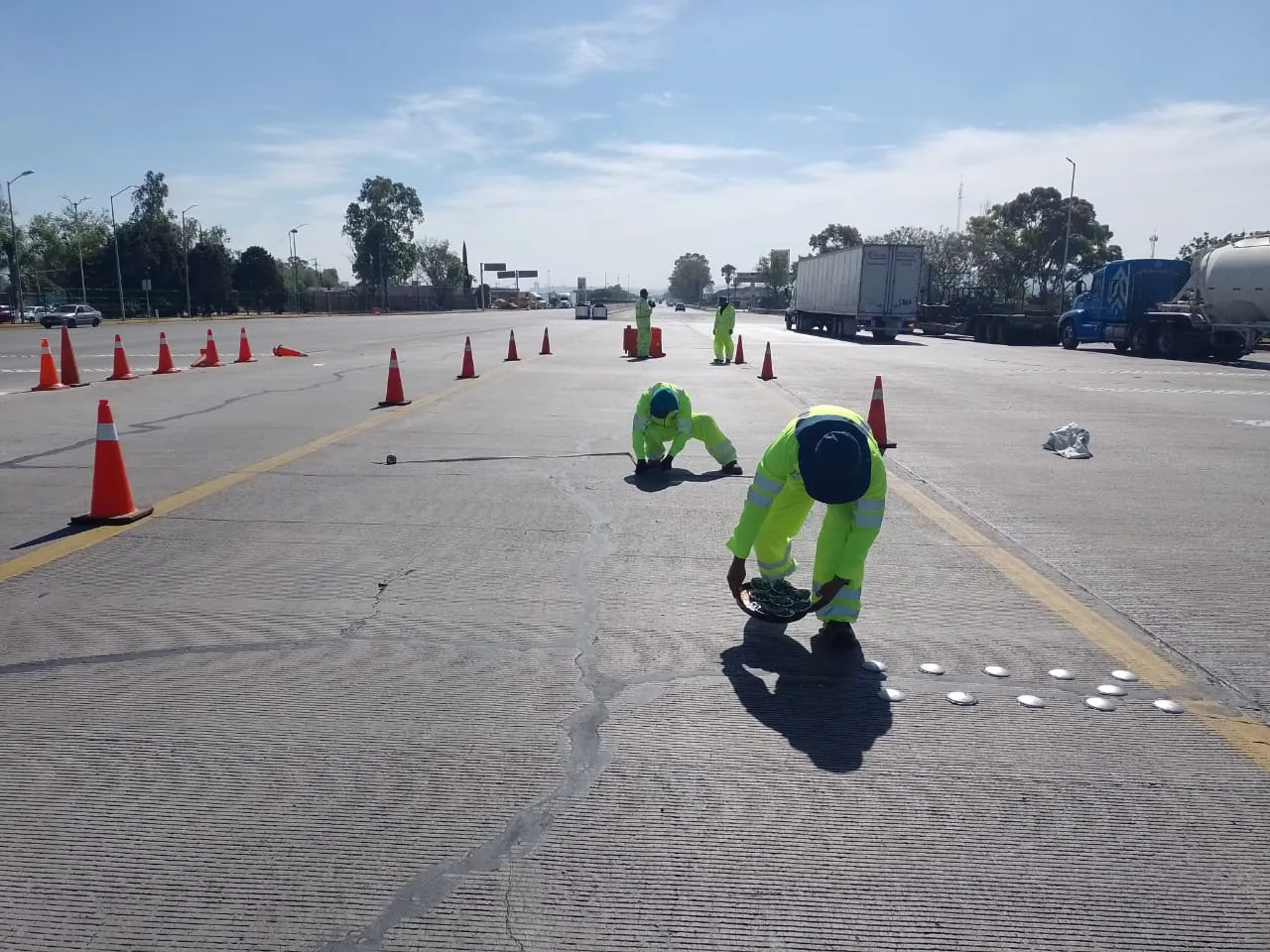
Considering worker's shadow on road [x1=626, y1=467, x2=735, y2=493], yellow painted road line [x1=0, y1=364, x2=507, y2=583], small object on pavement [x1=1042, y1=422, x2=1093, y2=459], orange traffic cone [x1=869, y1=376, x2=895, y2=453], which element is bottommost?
worker's shadow on road [x1=626, y1=467, x2=735, y2=493]

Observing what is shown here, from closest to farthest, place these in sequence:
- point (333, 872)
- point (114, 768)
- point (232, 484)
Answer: point (333, 872), point (114, 768), point (232, 484)

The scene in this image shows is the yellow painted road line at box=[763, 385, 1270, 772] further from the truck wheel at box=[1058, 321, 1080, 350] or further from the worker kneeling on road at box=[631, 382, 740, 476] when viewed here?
the truck wheel at box=[1058, 321, 1080, 350]

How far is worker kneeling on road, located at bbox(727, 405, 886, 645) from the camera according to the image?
4.47m

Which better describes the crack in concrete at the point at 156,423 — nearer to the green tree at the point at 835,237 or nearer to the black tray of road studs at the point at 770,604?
the black tray of road studs at the point at 770,604

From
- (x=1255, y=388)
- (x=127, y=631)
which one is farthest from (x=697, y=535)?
(x=1255, y=388)

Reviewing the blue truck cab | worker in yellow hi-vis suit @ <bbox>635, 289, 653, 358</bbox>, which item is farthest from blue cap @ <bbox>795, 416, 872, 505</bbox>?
the blue truck cab

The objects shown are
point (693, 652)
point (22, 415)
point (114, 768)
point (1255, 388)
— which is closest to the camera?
point (114, 768)

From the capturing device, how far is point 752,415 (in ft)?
47.2

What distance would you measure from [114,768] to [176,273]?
88231 mm

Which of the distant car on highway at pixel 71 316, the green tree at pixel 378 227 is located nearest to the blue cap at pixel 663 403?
the distant car on highway at pixel 71 316

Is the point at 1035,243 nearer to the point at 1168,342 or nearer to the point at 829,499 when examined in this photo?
the point at 1168,342

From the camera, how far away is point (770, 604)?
5137 mm

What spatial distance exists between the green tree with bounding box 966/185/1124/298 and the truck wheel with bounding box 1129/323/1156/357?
37.8 m

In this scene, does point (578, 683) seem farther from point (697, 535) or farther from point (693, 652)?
point (697, 535)
